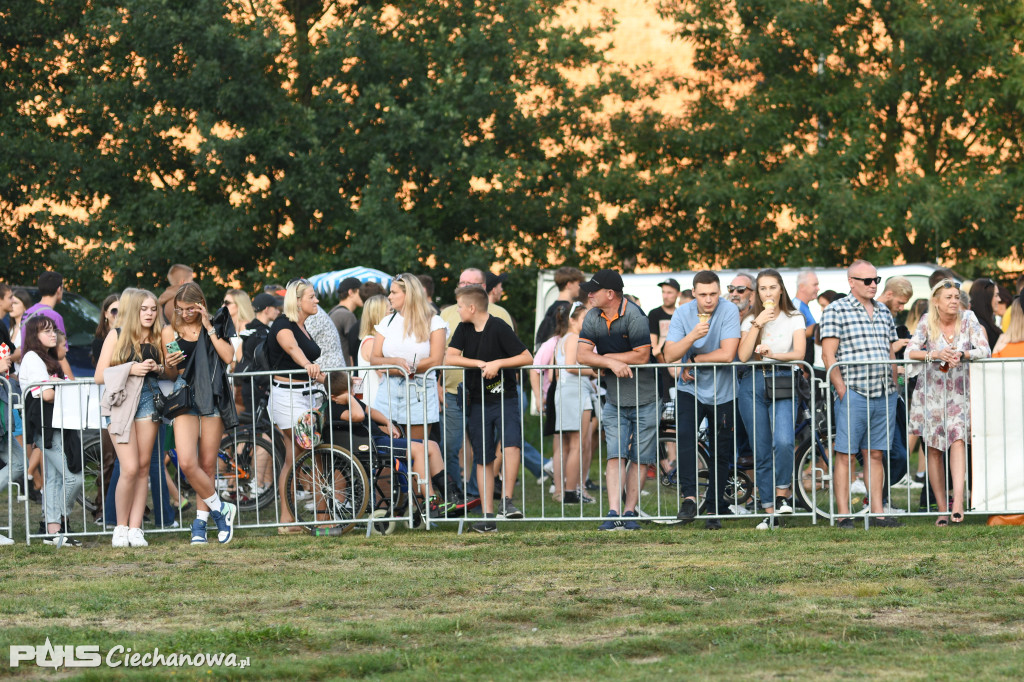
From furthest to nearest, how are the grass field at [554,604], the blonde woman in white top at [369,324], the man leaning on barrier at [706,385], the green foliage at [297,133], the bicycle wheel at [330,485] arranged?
1. the green foliage at [297,133]
2. the blonde woman in white top at [369,324]
3. the bicycle wheel at [330,485]
4. the man leaning on barrier at [706,385]
5. the grass field at [554,604]

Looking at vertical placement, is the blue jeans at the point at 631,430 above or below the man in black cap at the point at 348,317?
below

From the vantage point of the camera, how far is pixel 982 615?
21.9 ft

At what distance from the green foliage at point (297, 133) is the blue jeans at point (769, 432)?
12.1 m

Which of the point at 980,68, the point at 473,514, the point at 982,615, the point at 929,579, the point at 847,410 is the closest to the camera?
the point at 982,615

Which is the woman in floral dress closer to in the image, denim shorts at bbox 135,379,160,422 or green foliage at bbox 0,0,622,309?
denim shorts at bbox 135,379,160,422

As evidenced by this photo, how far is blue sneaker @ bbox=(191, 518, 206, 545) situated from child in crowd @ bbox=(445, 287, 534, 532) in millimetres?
1975

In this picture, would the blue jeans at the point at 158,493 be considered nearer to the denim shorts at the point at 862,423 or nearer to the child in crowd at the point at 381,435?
the child in crowd at the point at 381,435

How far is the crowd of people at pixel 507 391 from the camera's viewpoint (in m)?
9.85

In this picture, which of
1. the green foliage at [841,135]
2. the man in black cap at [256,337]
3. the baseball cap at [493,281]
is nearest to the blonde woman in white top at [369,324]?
the man in black cap at [256,337]

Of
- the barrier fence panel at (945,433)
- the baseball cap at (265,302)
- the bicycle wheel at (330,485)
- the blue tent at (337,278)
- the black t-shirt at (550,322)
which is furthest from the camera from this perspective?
the blue tent at (337,278)

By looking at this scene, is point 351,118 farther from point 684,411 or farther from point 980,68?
point 684,411

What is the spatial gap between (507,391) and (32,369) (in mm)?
3646

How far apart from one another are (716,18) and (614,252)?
4494 mm

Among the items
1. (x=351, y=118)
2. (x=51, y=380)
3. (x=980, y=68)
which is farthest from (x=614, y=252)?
(x=51, y=380)
